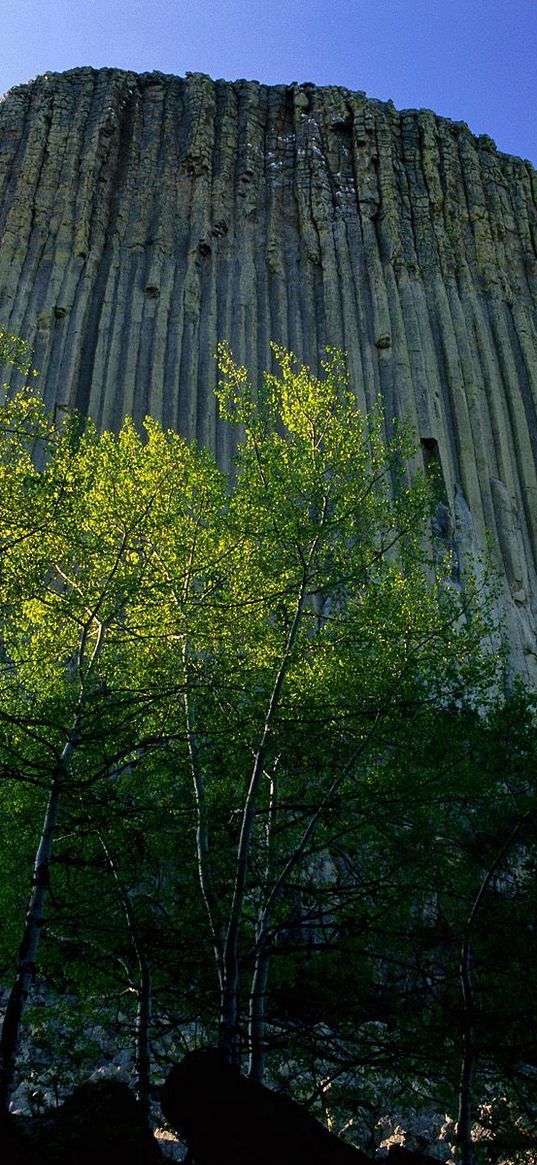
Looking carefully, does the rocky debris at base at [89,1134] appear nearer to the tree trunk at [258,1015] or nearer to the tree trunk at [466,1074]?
the tree trunk at [258,1015]

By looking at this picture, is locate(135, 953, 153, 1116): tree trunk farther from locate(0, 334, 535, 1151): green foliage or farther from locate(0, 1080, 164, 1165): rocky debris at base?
locate(0, 334, 535, 1151): green foliage

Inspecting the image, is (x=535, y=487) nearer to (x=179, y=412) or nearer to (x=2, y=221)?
(x=179, y=412)

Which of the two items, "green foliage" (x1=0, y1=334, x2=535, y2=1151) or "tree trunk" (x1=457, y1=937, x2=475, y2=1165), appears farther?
"green foliage" (x1=0, y1=334, x2=535, y2=1151)

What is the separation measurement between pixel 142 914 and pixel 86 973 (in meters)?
1.18

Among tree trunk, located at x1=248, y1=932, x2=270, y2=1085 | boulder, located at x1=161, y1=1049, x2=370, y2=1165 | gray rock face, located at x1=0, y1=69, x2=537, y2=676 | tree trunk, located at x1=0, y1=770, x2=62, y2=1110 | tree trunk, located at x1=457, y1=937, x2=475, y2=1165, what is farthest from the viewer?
gray rock face, located at x1=0, y1=69, x2=537, y2=676

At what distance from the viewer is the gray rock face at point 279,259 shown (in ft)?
90.7

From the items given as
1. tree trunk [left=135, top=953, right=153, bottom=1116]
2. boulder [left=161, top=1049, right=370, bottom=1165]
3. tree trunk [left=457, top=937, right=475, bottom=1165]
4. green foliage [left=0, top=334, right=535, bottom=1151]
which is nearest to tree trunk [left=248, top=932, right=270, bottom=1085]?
green foliage [left=0, top=334, right=535, bottom=1151]

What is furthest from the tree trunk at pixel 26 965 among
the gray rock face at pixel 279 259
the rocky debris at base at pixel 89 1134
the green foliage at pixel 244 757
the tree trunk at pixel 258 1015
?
the gray rock face at pixel 279 259

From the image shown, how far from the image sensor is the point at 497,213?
1313 inches

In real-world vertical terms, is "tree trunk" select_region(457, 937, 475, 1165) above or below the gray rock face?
below

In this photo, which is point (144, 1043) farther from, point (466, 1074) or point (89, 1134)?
point (466, 1074)

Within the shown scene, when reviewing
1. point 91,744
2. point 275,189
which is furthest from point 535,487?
point 91,744

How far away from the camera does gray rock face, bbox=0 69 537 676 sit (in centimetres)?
2766

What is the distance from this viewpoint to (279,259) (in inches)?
1216
